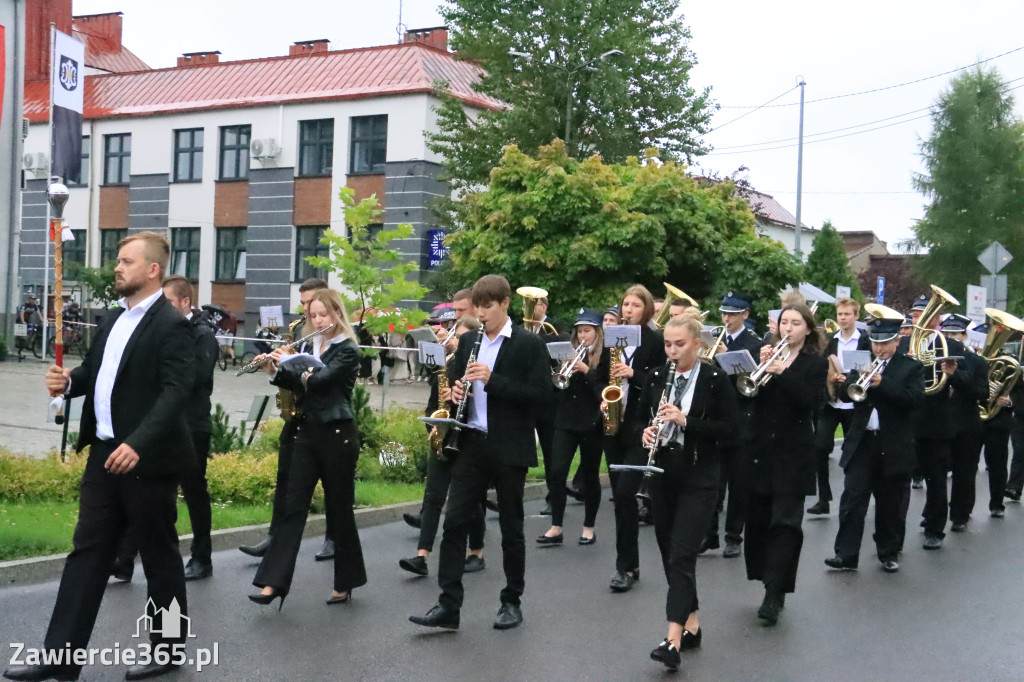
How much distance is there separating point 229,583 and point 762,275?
17.4 m

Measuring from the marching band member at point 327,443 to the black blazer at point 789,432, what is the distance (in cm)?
259

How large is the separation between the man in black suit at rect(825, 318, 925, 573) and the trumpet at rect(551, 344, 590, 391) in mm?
2031

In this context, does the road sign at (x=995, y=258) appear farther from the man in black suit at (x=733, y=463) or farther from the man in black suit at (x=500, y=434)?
the man in black suit at (x=500, y=434)

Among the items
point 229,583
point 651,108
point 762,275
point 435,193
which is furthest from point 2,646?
point 435,193

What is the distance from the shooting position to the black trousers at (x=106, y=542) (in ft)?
19.2

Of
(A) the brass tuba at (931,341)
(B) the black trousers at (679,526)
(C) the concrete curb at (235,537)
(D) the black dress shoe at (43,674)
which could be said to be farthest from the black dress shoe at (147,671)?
(A) the brass tuba at (931,341)

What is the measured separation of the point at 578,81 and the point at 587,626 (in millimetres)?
25534

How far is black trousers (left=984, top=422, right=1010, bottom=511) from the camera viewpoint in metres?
13.1

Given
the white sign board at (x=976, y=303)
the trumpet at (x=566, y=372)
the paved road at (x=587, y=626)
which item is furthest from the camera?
the white sign board at (x=976, y=303)

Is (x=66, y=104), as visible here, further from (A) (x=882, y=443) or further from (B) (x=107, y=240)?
(A) (x=882, y=443)

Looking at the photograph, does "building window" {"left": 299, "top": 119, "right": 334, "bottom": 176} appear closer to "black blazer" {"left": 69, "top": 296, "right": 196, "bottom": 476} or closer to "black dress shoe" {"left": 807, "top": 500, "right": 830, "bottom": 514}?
"black dress shoe" {"left": 807, "top": 500, "right": 830, "bottom": 514}

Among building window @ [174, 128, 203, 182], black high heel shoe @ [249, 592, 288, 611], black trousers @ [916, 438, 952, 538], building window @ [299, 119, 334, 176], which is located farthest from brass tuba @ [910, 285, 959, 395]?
building window @ [174, 128, 203, 182]

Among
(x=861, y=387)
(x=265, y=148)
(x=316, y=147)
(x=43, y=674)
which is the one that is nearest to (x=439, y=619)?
(x=43, y=674)

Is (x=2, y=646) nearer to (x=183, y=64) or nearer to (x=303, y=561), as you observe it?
(x=303, y=561)
